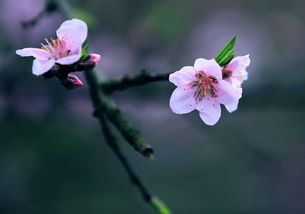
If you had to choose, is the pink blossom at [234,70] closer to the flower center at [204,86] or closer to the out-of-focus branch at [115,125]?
the flower center at [204,86]

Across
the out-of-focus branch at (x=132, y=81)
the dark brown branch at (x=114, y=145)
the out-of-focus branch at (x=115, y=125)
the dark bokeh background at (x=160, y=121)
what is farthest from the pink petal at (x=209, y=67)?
the dark bokeh background at (x=160, y=121)

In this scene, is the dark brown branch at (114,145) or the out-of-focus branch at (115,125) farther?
the dark brown branch at (114,145)

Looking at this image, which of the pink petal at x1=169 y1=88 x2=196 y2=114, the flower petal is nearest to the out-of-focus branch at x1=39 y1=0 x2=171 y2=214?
the pink petal at x1=169 y1=88 x2=196 y2=114

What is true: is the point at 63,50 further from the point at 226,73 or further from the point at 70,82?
the point at 226,73

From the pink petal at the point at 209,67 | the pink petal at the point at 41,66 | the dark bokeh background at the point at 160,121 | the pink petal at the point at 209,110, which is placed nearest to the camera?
the pink petal at the point at 41,66

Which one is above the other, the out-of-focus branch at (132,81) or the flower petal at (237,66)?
the out-of-focus branch at (132,81)

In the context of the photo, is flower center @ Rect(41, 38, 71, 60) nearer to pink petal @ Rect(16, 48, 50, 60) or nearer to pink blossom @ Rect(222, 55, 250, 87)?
pink petal @ Rect(16, 48, 50, 60)

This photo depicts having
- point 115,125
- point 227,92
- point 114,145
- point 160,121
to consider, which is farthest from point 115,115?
point 160,121

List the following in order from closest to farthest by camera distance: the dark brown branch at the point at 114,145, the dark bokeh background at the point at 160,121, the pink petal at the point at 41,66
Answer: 1. the pink petal at the point at 41,66
2. the dark brown branch at the point at 114,145
3. the dark bokeh background at the point at 160,121
